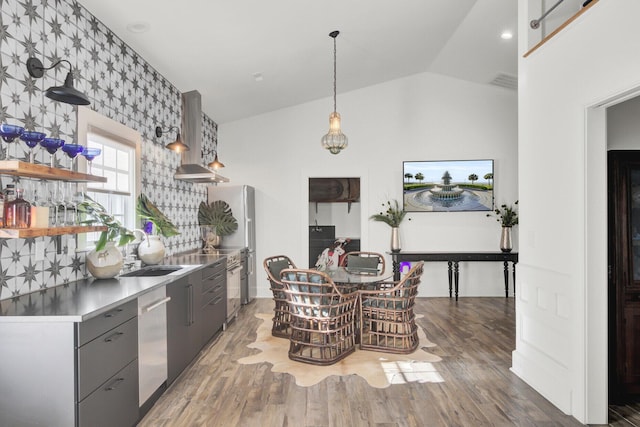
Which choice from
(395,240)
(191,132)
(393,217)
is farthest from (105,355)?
(393,217)

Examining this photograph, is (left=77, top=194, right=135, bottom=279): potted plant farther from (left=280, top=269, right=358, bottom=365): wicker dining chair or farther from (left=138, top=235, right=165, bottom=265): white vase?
(left=280, top=269, right=358, bottom=365): wicker dining chair

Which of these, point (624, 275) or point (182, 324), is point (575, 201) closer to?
point (624, 275)

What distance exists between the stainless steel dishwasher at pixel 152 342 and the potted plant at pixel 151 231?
807 millimetres

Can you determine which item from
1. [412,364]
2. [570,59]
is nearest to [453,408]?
[412,364]

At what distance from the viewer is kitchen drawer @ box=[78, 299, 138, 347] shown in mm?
1876

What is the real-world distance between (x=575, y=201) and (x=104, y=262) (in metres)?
3.26

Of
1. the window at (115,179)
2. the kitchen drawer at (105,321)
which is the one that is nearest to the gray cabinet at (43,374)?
the kitchen drawer at (105,321)

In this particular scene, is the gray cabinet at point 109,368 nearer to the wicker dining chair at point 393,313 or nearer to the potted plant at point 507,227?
the wicker dining chair at point 393,313

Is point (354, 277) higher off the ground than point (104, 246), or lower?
lower

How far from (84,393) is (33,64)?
75.8 inches

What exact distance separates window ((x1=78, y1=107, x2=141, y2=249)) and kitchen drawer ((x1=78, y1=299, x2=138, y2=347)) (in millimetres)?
901

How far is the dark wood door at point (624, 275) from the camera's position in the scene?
284 centimetres

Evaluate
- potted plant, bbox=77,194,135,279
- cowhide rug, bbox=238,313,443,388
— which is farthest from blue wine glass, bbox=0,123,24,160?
cowhide rug, bbox=238,313,443,388

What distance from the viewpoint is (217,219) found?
223 inches
